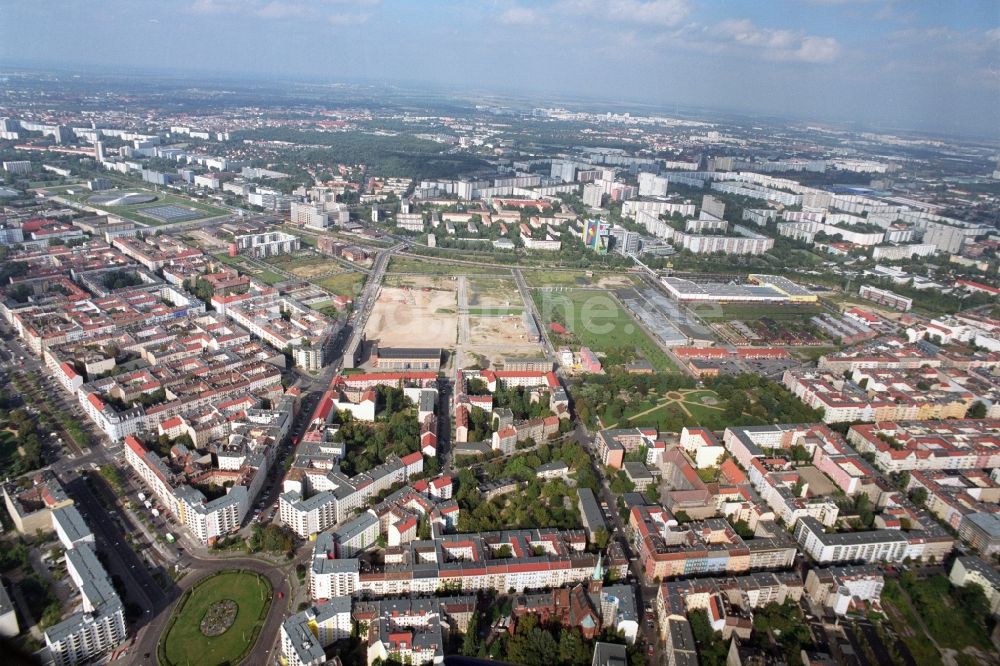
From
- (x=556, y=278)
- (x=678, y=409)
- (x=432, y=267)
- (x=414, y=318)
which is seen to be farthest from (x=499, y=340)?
(x=432, y=267)

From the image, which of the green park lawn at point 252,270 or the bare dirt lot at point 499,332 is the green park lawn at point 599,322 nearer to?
the bare dirt lot at point 499,332

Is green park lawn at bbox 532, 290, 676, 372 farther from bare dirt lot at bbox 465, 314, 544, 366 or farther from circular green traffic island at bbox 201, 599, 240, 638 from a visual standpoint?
circular green traffic island at bbox 201, 599, 240, 638

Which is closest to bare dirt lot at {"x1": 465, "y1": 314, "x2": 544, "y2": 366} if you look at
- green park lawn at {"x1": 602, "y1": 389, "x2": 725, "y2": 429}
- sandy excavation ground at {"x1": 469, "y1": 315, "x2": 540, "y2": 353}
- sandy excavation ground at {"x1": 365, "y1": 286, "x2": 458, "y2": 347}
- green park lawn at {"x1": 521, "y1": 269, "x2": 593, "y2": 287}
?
sandy excavation ground at {"x1": 469, "y1": 315, "x2": 540, "y2": 353}

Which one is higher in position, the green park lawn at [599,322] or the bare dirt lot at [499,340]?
the green park lawn at [599,322]

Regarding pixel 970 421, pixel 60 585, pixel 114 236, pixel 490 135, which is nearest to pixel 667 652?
pixel 60 585

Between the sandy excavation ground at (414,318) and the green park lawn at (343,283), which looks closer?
the sandy excavation ground at (414,318)

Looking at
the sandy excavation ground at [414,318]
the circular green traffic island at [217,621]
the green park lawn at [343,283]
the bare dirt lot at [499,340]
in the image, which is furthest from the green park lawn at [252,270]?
the circular green traffic island at [217,621]

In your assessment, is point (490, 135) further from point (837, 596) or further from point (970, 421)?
point (837, 596)
